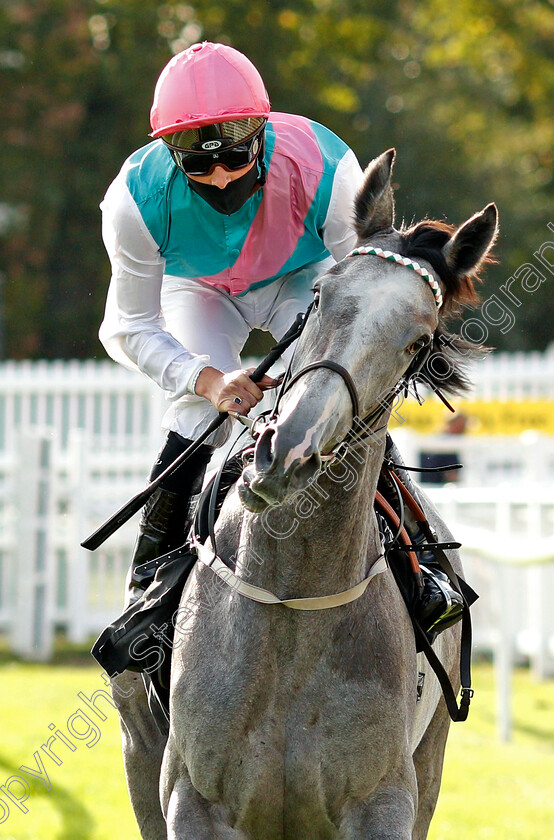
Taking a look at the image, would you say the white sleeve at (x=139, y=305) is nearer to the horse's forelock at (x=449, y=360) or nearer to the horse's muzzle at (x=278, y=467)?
the horse's forelock at (x=449, y=360)

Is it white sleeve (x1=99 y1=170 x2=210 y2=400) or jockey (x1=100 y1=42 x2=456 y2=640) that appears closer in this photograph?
jockey (x1=100 y1=42 x2=456 y2=640)

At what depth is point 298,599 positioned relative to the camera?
2.95 meters

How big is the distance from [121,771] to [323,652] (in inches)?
169

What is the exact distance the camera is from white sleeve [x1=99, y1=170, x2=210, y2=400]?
3.50 metres

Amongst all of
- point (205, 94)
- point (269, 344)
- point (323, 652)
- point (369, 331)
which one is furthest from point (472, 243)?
point (269, 344)

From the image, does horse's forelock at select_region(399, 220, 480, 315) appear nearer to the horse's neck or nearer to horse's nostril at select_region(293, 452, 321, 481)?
the horse's neck

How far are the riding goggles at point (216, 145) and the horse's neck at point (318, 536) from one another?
1.02 meters

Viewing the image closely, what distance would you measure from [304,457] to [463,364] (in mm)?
1020

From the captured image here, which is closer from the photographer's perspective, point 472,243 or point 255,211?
point 472,243

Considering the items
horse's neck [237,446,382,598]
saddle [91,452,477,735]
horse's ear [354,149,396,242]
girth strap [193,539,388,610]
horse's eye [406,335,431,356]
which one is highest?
horse's ear [354,149,396,242]

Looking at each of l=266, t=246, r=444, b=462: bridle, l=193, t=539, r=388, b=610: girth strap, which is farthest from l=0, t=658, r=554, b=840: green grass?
l=266, t=246, r=444, b=462: bridle

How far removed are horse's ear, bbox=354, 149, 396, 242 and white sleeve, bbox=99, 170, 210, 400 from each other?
68 cm

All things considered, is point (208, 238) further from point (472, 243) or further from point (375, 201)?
point (472, 243)

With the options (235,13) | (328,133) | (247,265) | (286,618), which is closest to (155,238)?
(247,265)
